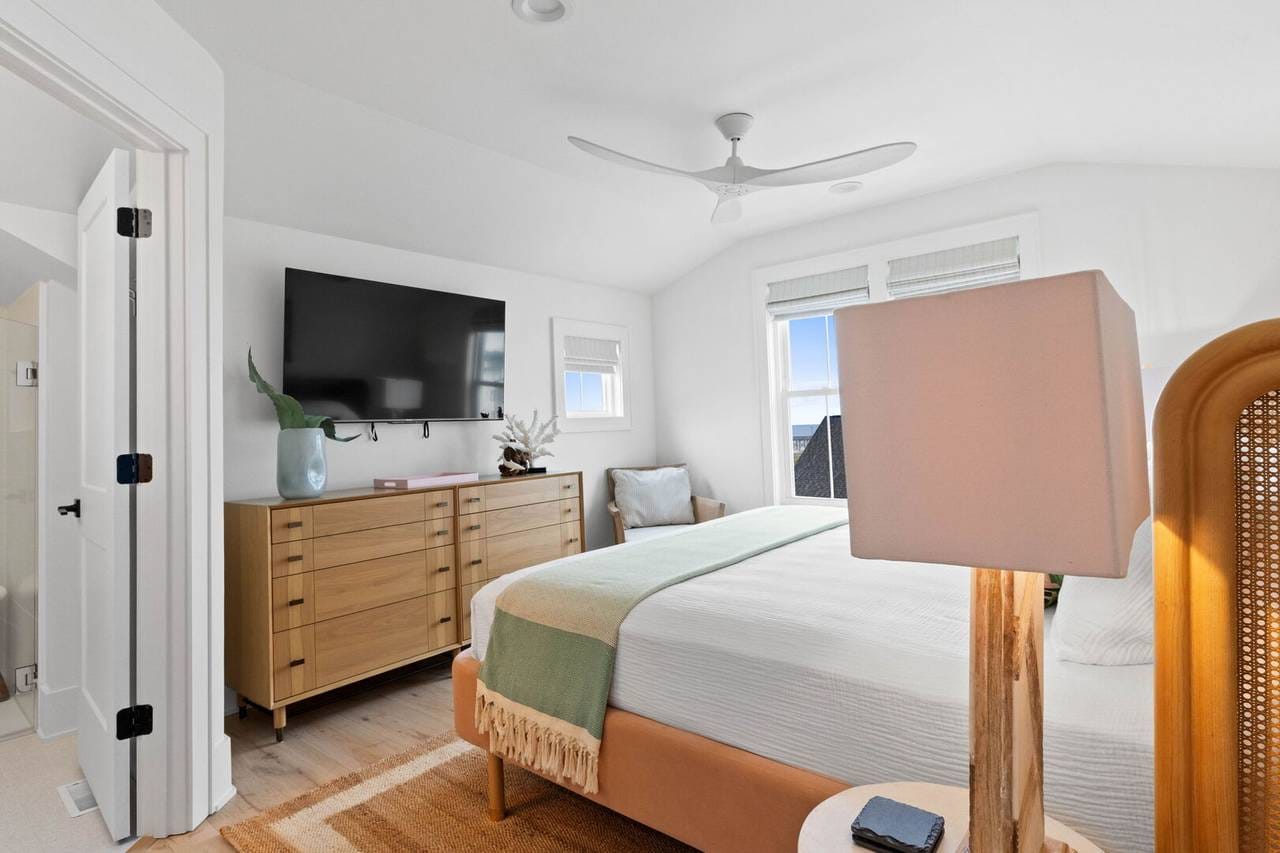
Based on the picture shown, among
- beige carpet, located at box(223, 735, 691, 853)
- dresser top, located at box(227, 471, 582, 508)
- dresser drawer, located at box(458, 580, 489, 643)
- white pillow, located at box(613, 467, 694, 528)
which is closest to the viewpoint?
beige carpet, located at box(223, 735, 691, 853)

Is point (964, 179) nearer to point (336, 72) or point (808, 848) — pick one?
point (336, 72)

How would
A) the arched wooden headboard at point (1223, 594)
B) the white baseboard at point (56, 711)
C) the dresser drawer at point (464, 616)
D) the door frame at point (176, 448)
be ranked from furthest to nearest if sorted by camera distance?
the dresser drawer at point (464, 616), the white baseboard at point (56, 711), the door frame at point (176, 448), the arched wooden headboard at point (1223, 594)

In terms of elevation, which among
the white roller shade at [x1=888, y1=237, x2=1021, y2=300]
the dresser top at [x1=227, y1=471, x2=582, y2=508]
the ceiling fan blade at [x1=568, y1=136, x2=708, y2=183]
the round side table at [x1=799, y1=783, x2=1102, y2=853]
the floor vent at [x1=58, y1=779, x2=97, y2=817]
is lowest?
the floor vent at [x1=58, y1=779, x2=97, y2=817]

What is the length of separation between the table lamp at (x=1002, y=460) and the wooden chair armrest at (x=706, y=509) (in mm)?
3694

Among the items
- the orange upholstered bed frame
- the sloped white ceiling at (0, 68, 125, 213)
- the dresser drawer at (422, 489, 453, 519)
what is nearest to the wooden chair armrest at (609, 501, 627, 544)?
the dresser drawer at (422, 489, 453, 519)

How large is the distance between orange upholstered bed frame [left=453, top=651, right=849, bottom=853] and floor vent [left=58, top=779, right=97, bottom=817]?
5.64 ft

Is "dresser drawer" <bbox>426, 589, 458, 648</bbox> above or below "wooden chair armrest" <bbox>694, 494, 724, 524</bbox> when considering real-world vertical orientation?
below

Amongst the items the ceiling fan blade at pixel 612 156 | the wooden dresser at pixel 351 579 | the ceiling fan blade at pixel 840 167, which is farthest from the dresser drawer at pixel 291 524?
the ceiling fan blade at pixel 840 167

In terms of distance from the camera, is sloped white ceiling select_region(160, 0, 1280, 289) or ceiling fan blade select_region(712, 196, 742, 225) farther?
ceiling fan blade select_region(712, 196, 742, 225)

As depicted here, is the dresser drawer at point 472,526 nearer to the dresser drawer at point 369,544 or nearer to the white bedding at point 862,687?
the dresser drawer at point 369,544

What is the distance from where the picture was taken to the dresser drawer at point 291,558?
2602 millimetres

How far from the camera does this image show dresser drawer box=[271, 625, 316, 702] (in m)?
2.60

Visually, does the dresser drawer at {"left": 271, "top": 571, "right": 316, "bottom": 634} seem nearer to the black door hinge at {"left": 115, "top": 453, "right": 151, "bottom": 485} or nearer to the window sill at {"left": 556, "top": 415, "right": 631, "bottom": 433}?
the black door hinge at {"left": 115, "top": 453, "right": 151, "bottom": 485}

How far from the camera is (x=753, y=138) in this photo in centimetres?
311
